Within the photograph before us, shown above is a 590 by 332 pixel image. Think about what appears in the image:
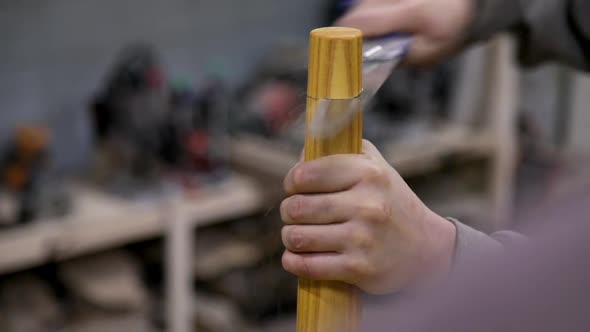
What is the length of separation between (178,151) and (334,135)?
3.90ft

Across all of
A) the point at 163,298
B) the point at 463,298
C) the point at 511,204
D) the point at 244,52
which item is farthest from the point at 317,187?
the point at 511,204

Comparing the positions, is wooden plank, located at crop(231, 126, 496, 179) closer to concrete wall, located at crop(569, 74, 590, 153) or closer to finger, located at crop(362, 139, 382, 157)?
concrete wall, located at crop(569, 74, 590, 153)

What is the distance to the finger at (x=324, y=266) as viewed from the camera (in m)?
0.54

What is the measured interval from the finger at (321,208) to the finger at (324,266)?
0.02 meters

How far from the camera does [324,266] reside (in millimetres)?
544

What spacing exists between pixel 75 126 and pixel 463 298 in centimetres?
161

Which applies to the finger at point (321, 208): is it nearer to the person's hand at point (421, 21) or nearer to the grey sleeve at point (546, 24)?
the person's hand at point (421, 21)

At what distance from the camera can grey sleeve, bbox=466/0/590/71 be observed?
37.4 inches

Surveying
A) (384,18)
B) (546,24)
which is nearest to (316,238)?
(384,18)

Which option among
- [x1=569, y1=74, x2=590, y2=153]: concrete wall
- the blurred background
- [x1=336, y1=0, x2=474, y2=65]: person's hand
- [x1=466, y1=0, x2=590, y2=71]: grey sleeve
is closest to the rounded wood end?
[x1=336, y1=0, x2=474, y2=65]: person's hand

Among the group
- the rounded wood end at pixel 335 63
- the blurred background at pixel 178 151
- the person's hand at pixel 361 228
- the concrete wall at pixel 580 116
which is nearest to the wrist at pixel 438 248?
the person's hand at pixel 361 228

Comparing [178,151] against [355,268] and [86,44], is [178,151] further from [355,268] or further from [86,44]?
[355,268]

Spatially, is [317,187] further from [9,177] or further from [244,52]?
[244,52]

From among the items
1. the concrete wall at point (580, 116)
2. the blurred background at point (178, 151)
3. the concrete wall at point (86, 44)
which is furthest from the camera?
the concrete wall at point (580, 116)
